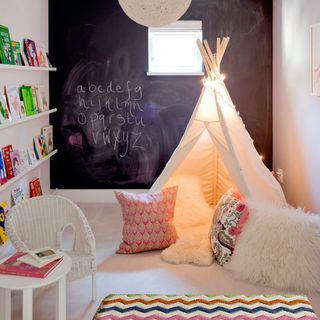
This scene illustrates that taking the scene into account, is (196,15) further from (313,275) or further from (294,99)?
(313,275)

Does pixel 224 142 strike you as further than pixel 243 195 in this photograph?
Yes

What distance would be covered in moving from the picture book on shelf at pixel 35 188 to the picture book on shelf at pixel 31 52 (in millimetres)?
1024

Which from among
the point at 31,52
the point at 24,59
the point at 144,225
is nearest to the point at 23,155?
the point at 24,59

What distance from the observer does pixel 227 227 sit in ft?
10.6

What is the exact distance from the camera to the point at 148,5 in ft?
8.34

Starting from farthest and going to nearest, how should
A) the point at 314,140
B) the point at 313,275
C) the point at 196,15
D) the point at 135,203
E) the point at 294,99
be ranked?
the point at 196,15 → the point at 294,99 → the point at 314,140 → the point at 135,203 → the point at 313,275

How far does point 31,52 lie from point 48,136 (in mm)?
909

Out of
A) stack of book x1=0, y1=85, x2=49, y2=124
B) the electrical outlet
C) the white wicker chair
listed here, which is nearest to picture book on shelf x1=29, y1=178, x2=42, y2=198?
stack of book x1=0, y1=85, x2=49, y2=124

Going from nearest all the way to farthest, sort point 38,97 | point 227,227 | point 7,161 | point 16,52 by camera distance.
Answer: point 227,227
point 7,161
point 16,52
point 38,97

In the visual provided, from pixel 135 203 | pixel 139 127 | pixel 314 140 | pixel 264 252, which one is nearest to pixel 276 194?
pixel 314 140

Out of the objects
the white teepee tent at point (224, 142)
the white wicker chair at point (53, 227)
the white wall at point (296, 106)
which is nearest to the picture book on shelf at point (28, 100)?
the white teepee tent at point (224, 142)

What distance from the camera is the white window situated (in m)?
4.80

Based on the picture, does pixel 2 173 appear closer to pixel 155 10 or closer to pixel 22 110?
pixel 22 110

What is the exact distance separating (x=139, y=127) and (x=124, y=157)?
1.12ft
